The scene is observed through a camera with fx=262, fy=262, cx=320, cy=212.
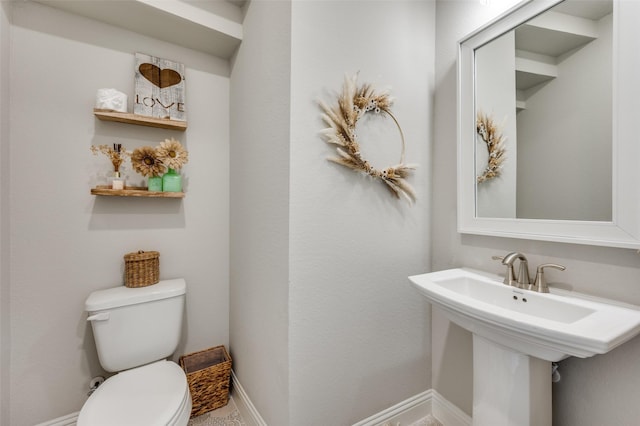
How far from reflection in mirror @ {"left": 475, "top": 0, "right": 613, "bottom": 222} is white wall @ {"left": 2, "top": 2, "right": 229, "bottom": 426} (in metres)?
1.70

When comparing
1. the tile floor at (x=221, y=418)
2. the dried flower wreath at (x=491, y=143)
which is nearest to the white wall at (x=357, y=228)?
the dried flower wreath at (x=491, y=143)

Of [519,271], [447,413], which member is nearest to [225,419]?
[447,413]

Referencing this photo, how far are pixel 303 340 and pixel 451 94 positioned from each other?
141cm

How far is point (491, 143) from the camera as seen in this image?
121 centimetres

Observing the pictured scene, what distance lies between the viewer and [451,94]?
4.52 ft

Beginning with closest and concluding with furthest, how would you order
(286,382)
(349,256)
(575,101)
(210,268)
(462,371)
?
(575,101) → (286,382) → (349,256) → (462,371) → (210,268)

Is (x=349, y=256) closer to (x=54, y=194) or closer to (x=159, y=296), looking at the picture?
(x=159, y=296)

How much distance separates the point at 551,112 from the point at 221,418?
2.19 meters

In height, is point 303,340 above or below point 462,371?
above

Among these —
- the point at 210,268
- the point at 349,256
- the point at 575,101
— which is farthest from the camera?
the point at 210,268

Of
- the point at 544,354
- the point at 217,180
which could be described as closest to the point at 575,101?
the point at 544,354

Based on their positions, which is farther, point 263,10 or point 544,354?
point 263,10

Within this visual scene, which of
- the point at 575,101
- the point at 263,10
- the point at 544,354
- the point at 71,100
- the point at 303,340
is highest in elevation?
the point at 263,10

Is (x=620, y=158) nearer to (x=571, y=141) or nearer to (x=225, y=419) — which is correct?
(x=571, y=141)
